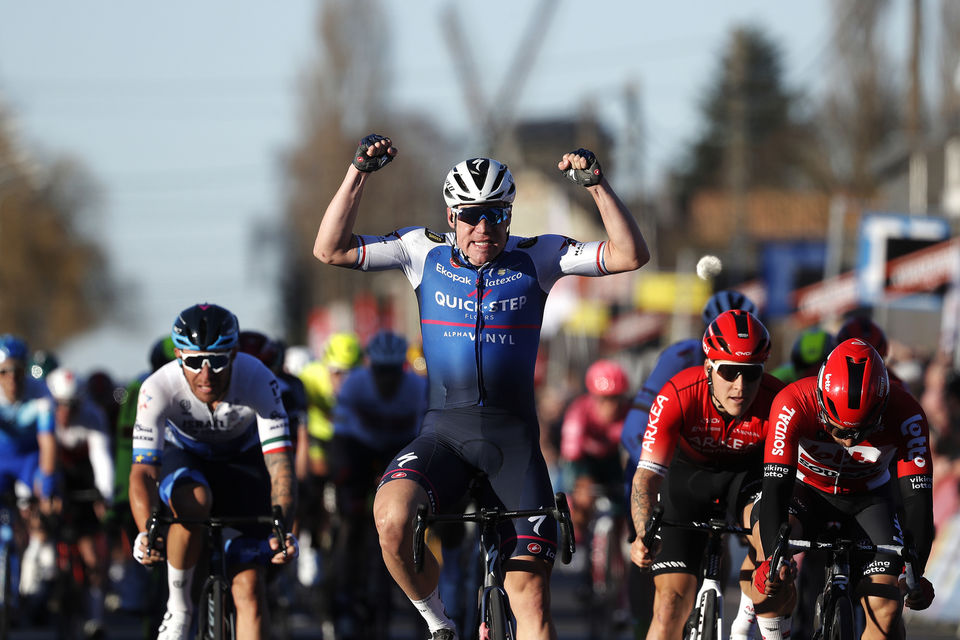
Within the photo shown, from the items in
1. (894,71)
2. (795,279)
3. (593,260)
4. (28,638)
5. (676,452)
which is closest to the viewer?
(593,260)

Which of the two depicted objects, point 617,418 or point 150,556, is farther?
point 617,418

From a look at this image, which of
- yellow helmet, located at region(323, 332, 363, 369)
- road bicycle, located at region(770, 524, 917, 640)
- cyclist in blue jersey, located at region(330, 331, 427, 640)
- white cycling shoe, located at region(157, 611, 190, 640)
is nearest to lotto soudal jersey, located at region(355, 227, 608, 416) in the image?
road bicycle, located at region(770, 524, 917, 640)

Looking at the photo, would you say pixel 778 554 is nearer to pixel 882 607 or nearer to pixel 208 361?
pixel 882 607

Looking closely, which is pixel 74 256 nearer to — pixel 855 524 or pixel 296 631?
pixel 296 631

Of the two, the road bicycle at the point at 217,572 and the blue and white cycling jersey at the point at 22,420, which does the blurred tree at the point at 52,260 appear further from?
the road bicycle at the point at 217,572

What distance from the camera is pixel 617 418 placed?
1536cm

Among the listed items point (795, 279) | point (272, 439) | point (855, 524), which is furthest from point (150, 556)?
point (795, 279)

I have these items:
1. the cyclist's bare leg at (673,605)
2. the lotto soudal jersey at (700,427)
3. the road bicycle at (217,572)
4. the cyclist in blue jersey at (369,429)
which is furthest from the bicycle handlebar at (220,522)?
the cyclist in blue jersey at (369,429)

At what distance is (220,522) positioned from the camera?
327 inches

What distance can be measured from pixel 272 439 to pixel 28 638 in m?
6.36

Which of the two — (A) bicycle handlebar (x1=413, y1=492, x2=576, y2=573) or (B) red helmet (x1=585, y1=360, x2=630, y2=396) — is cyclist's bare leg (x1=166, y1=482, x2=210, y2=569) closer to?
(A) bicycle handlebar (x1=413, y1=492, x2=576, y2=573)

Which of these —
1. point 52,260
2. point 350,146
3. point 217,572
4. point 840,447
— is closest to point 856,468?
point 840,447

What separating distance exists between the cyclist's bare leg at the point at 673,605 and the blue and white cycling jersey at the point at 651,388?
119 centimetres

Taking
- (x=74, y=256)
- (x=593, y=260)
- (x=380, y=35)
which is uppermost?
(x=380, y=35)
